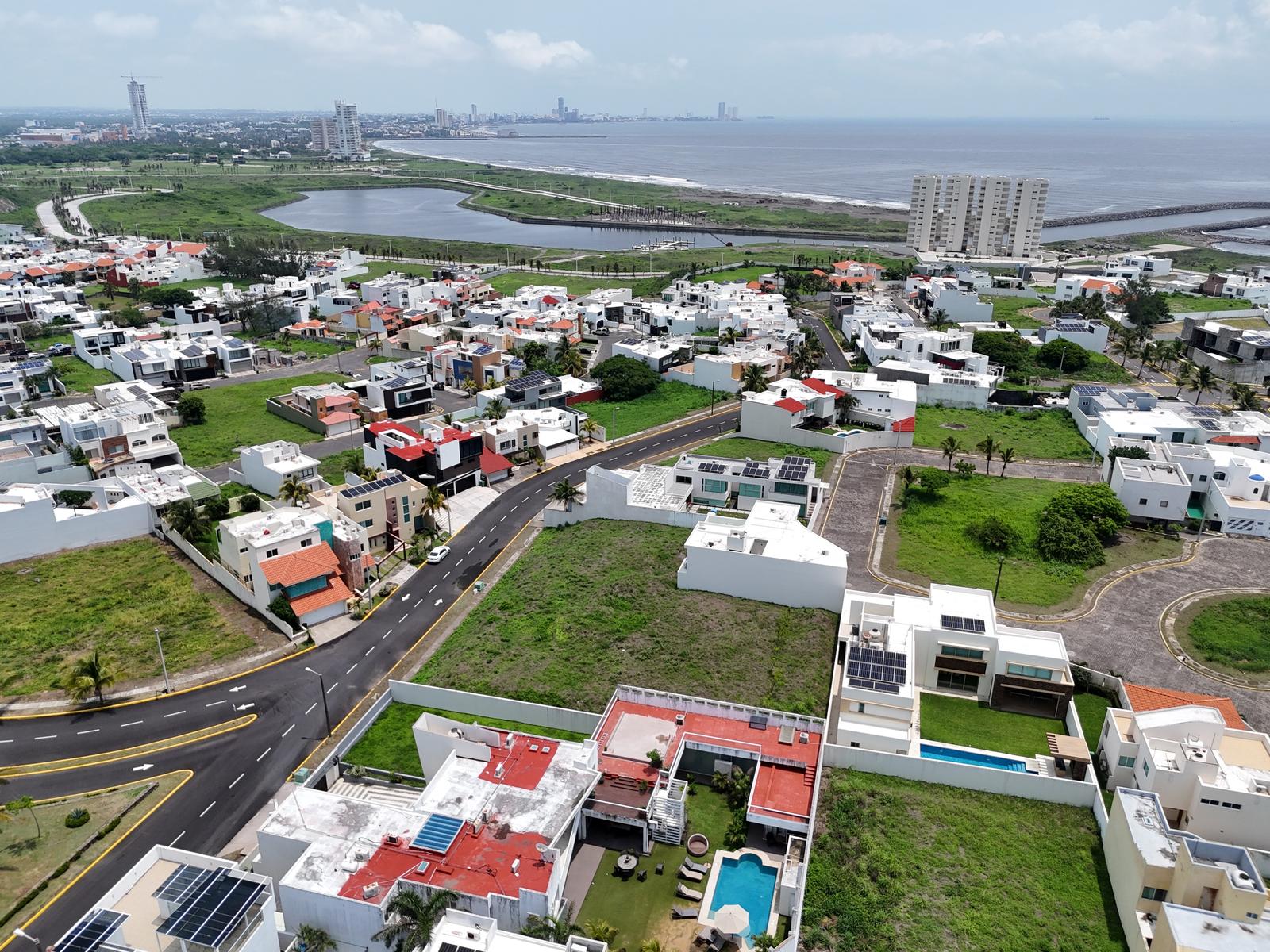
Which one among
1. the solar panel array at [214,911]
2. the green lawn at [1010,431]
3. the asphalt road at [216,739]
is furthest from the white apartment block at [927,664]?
the green lawn at [1010,431]

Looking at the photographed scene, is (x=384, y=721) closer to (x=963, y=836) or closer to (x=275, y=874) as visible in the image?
(x=275, y=874)

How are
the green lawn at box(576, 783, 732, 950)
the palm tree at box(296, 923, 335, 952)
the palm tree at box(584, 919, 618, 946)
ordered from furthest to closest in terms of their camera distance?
the green lawn at box(576, 783, 732, 950) → the palm tree at box(296, 923, 335, 952) → the palm tree at box(584, 919, 618, 946)

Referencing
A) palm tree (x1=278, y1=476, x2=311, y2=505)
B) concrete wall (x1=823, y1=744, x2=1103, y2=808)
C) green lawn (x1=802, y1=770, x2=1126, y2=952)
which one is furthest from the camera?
palm tree (x1=278, y1=476, x2=311, y2=505)

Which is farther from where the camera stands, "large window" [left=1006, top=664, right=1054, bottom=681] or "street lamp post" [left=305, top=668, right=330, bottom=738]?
"street lamp post" [left=305, top=668, right=330, bottom=738]

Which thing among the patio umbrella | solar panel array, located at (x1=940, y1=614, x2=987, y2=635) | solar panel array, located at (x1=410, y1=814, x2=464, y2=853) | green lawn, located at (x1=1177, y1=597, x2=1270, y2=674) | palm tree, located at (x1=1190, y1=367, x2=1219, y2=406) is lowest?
the patio umbrella

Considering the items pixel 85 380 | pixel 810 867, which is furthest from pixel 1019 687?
pixel 85 380

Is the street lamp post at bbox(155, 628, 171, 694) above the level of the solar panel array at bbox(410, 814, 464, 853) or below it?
below

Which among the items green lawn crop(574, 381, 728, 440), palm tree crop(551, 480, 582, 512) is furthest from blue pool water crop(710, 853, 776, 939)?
green lawn crop(574, 381, 728, 440)

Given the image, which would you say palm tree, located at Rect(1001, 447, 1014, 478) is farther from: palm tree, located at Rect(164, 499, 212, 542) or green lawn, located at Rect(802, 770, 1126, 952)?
palm tree, located at Rect(164, 499, 212, 542)
